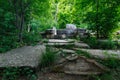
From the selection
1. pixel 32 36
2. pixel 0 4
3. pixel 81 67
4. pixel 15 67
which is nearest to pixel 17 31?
pixel 32 36

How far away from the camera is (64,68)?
4.00 metres

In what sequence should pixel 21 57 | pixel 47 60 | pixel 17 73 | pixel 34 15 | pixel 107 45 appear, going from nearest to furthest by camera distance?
pixel 17 73 < pixel 47 60 < pixel 21 57 < pixel 107 45 < pixel 34 15

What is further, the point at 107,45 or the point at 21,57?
the point at 107,45

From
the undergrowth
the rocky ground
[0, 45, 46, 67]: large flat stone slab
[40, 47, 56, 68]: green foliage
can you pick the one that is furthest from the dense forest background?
the undergrowth

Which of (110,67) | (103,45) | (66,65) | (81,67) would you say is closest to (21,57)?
(66,65)

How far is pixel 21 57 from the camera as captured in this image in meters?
4.33

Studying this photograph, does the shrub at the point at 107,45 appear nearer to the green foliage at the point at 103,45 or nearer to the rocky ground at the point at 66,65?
the green foliage at the point at 103,45

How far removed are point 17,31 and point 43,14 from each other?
142 centimetres

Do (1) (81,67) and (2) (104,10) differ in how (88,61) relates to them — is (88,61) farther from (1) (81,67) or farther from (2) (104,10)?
(2) (104,10)

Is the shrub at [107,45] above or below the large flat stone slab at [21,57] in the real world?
above

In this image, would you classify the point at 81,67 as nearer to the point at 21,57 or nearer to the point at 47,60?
the point at 47,60

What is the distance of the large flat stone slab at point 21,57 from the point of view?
12.9ft

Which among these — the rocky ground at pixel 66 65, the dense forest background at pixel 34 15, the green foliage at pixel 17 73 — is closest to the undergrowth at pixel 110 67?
the rocky ground at pixel 66 65

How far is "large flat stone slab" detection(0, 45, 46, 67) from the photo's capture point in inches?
155
